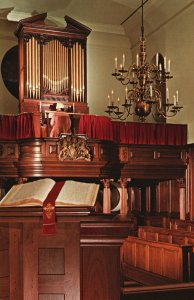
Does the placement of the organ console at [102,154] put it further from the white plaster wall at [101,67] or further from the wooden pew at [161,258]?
the white plaster wall at [101,67]

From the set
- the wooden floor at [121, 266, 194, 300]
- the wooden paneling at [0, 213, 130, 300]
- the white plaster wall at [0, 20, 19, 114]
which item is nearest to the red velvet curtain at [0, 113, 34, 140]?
the white plaster wall at [0, 20, 19, 114]

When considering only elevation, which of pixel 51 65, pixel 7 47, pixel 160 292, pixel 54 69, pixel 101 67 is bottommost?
pixel 160 292

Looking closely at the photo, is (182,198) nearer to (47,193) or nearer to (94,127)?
(94,127)

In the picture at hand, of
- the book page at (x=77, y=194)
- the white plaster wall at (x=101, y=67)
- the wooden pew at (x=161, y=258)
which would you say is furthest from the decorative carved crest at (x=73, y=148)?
the book page at (x=77, y=194)

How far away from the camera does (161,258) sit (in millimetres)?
7055

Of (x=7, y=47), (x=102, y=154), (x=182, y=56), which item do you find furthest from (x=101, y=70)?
(x=102, y=154)

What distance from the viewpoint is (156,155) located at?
1235 centimetres

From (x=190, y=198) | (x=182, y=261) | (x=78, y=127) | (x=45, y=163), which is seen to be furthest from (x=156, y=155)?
(x=182, y=261)

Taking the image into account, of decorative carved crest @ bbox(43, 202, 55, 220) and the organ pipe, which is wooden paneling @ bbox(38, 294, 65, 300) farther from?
the organ pipe

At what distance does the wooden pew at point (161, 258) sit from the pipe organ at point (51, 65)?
6.12 meters


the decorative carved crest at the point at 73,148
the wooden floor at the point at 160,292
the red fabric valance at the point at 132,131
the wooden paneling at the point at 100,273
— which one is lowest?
the wooden floor at the point at 160,292

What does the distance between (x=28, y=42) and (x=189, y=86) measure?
4647mm

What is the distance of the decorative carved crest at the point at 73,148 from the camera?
11.4m

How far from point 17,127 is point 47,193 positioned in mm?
9207
